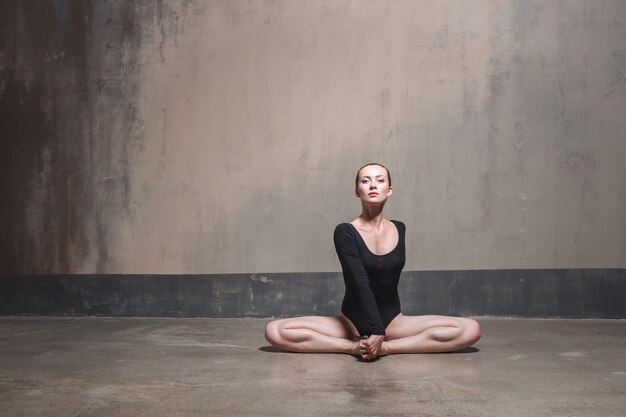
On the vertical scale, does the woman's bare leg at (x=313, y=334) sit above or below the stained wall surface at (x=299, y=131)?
below

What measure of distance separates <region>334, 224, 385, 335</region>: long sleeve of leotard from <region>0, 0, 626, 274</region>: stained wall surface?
1464 millimetres

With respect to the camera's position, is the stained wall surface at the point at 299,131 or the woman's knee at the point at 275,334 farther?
the stained wall surface at the point at 299,131

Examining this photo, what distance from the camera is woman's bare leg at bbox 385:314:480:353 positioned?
Result: 9.63 ft

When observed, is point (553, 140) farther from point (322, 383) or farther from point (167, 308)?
point (167, 308)

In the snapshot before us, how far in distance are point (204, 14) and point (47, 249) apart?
2255mm

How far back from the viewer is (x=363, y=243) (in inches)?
116

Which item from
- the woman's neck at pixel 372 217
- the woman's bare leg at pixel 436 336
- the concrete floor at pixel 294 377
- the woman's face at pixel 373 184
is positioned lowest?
the concrete floor at pixel 294 377

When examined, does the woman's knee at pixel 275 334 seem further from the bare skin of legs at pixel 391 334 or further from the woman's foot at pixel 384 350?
the woman's foot at pixel 384 350

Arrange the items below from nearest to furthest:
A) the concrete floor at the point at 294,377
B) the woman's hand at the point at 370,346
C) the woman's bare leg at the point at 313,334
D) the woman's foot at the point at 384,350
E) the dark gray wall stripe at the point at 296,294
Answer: the concrete floor at the point at 294,377, the woman's hand at the point at 370,346, the woman's foot at the point at 384,350, the woman's bare leg at the point at 313,334, the dark gray wall stripe at the point at 296,294

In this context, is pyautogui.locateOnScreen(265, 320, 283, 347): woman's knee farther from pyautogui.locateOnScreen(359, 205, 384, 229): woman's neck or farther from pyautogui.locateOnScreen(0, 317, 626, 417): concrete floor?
pyautogui.locateOnScreen(359, 205, 384, 229): woman's neck

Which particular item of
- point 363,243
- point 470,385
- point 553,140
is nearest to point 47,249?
point 363,243

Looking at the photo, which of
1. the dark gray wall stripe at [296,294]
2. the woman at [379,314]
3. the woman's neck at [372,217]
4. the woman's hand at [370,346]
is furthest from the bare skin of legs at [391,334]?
the dark gray wall stripe at [296,294]

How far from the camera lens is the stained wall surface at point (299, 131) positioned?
4.27 metres

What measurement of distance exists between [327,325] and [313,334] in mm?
101
